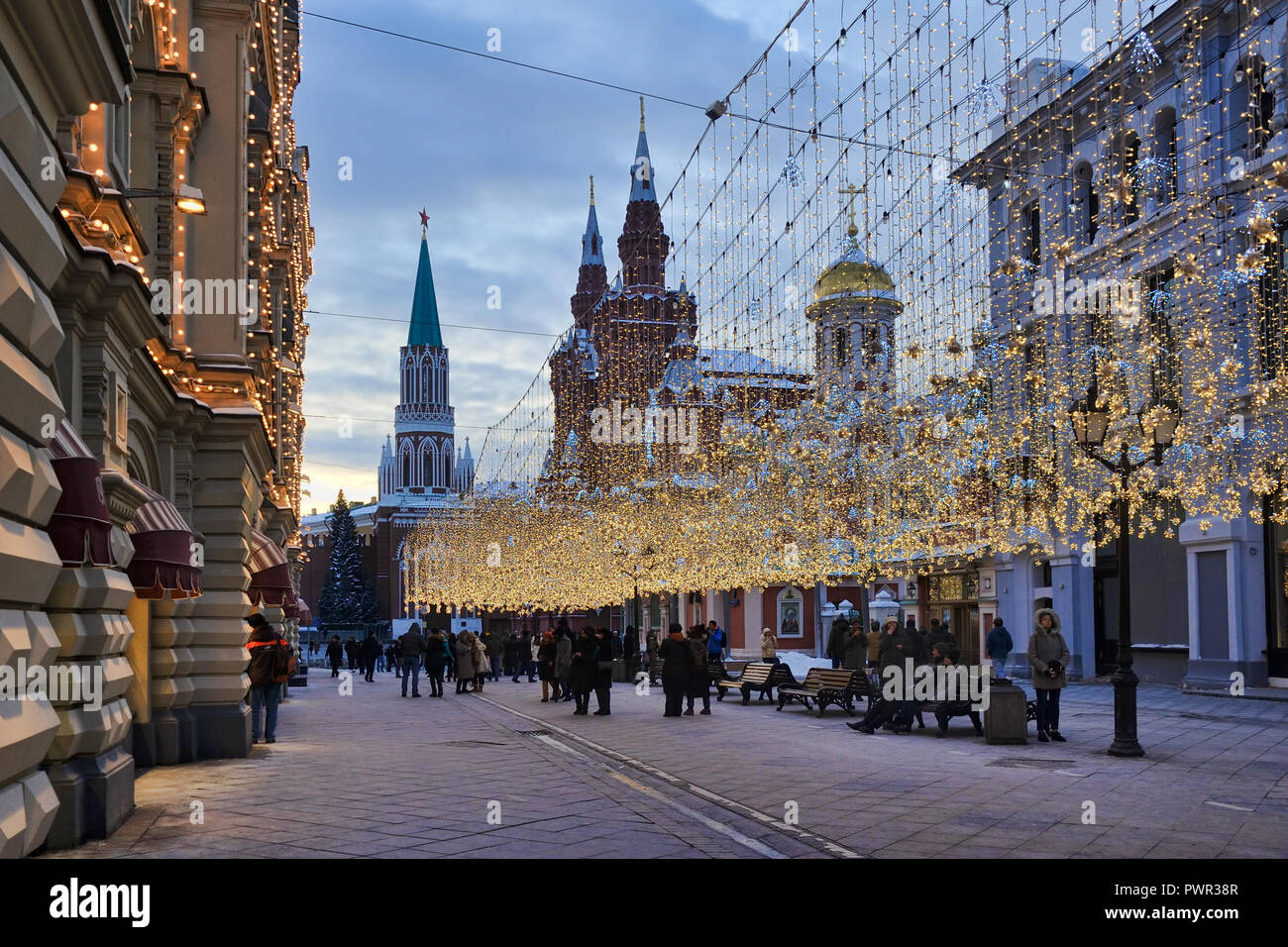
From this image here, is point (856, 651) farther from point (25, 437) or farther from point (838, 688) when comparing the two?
point (25, 437)

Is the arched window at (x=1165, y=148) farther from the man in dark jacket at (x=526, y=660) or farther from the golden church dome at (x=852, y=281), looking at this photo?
the golden church dome at (x=852, y=281)

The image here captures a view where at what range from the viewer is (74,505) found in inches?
307

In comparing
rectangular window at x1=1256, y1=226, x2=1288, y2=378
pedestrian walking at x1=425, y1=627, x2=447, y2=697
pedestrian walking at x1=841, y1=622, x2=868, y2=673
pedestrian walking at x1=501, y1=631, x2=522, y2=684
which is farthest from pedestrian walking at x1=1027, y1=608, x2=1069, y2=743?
pedestrian walking at x1=501, y1=631, x2=522, y2=684

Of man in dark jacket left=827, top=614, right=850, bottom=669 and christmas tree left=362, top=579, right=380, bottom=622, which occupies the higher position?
man in dark jacket left=827, top=614, right=850, bottom=669

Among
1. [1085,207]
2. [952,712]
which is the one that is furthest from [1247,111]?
[952,712]

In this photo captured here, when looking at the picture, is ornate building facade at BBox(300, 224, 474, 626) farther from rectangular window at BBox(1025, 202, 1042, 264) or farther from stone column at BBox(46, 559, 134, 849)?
stone column at BBox(46, 559, 134, 849)

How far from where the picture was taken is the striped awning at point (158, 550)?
1209 cm

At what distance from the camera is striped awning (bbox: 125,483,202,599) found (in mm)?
12094

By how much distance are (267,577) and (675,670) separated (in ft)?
24.8

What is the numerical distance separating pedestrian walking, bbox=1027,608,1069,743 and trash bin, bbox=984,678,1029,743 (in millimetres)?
372

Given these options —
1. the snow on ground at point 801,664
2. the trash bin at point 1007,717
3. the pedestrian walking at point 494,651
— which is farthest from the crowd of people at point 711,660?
the pedestrian walking at point 494,651

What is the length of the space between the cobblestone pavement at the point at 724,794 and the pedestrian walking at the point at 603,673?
2.90 metres

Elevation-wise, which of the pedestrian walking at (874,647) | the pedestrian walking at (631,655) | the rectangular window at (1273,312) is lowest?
the pedestrian walking at (631,655)
